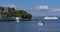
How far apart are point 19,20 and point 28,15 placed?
25.7ft

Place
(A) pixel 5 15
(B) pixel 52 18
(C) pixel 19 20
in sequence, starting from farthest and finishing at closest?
(A) pixel 5 15 → (C) pixel 19 20 → (B) pixel 52 18

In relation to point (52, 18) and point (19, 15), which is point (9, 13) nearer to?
point (19, 15)

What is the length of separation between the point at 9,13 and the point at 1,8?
589cm

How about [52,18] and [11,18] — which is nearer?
[52,18]

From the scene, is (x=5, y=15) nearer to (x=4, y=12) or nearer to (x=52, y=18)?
(x=4, y=12)

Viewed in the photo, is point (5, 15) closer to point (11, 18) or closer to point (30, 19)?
point (11, 18)

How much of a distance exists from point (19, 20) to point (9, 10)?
1547 centimetres

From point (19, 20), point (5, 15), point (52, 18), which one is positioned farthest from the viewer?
point (5, 15)

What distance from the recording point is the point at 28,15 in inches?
4970

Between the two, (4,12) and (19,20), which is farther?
(4,12)

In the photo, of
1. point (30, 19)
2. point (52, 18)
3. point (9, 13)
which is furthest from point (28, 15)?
point (52, 18)

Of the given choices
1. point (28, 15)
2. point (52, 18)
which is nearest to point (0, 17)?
point (28, 15)

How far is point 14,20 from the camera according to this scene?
12088cm

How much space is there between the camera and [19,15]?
127m
